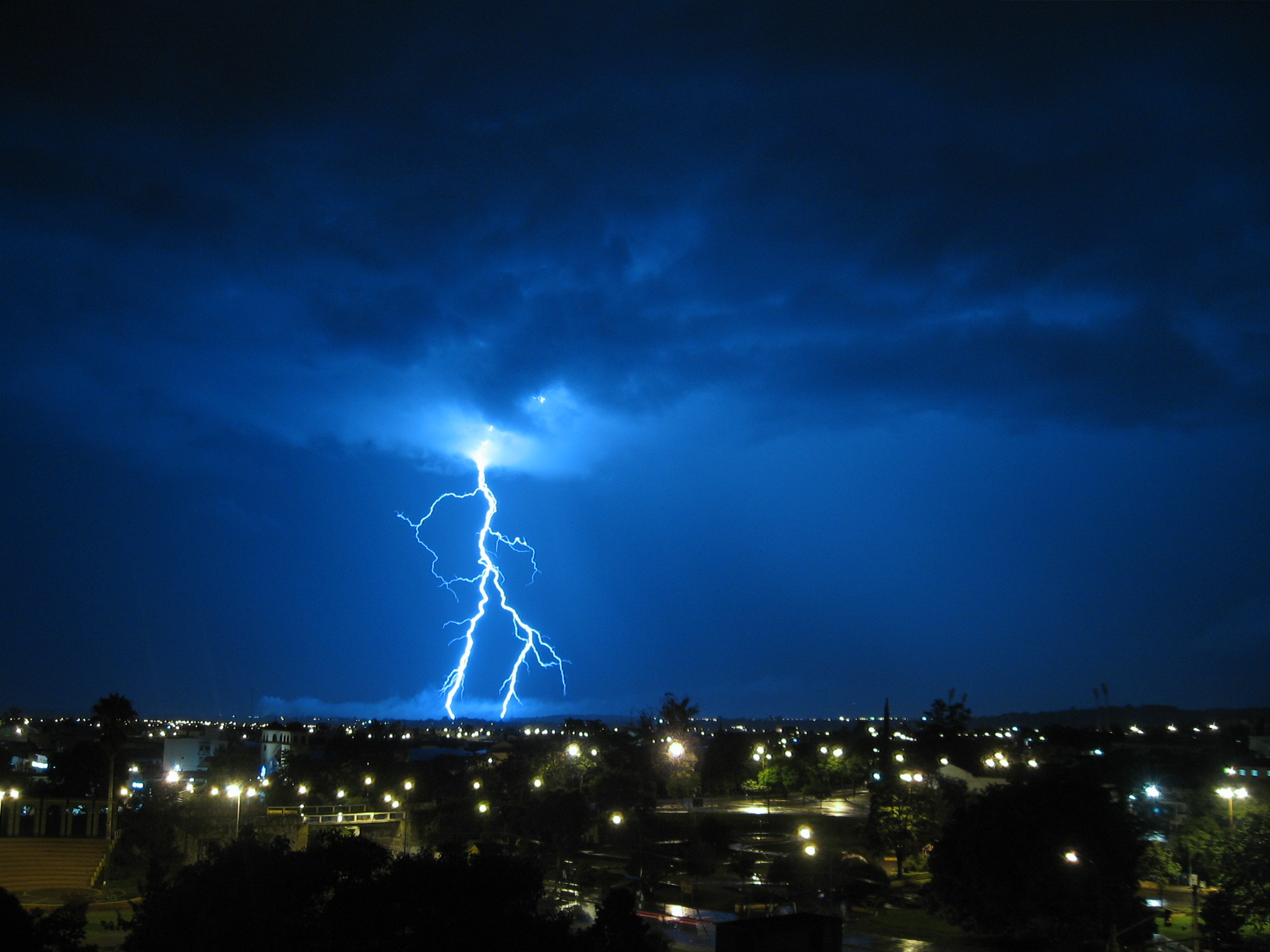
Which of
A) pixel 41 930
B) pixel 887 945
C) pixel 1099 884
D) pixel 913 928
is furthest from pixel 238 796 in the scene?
pixel 1099 884

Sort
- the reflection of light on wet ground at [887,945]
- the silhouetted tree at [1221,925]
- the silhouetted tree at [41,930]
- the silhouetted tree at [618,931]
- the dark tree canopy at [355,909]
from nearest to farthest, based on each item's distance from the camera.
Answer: the silhouetted tree at [41,930] < the dark tree canopy at [355,909] < the silhouetted tree at [618,931] < the silhouetted tree at [1221,925] < the reflection of light on wet ground at [887,945]

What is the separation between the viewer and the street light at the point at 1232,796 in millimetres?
23141

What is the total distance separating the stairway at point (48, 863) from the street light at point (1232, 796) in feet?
115

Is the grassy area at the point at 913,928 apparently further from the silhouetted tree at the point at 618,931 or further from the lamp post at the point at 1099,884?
the silhouetted tree at the point at 618,931

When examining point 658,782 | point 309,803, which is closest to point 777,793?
point 658,782

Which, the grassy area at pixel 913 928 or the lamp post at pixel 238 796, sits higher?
the lamp post at pixel 238 796

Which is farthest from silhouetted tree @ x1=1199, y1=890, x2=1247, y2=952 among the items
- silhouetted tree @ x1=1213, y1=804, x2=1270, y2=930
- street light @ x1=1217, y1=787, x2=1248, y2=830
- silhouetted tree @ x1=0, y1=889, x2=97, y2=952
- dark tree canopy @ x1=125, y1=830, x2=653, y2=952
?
silhouetted tree @ x1=0, y1=889, x2=97, y2=952

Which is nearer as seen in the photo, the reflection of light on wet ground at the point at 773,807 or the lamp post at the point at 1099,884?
the lamp post at the point at 1099,884

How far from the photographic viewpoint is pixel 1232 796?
2359cm

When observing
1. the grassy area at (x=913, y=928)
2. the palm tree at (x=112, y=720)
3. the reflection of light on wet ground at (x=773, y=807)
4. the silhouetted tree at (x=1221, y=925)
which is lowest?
the grassy area at (x=913, y=928)

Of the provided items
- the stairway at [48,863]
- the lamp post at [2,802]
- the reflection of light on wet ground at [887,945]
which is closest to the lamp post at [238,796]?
the stairway at [48,863]

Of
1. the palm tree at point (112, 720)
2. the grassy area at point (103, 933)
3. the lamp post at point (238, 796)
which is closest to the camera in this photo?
the grassy area at point (103, 933)

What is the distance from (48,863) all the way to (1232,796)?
3771cm

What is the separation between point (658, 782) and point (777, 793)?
785 cm
